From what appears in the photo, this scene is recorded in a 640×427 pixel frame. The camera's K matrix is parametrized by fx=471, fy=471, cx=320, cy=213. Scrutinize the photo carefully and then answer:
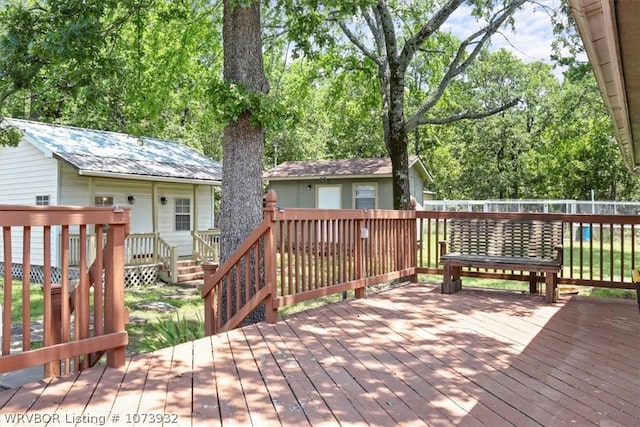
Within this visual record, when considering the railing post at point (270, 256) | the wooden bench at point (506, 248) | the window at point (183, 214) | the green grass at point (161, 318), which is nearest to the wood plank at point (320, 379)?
the railing post at point (270, 256)

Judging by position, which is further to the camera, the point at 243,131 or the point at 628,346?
the point at 243,131

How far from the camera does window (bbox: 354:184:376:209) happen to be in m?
15.9

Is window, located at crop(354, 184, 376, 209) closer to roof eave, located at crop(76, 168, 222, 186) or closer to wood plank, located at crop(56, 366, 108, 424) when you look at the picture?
roof eave, located at crop(76, 168, 222, 186)

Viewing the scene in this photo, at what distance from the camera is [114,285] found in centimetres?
306

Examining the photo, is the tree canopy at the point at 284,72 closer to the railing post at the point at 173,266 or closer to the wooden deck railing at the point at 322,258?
the wooden deck railing at the point at 322,258

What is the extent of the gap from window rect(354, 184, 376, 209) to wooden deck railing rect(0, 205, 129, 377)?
42.9ft

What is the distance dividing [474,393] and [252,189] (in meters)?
3.42

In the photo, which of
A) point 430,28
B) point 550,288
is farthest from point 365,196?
point 550,288

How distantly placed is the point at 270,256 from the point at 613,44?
304 cm

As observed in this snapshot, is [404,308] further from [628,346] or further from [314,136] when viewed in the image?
[314,136]

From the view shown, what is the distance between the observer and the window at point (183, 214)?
13641 mm

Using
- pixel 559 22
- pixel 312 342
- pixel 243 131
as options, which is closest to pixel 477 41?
pixel 559 22

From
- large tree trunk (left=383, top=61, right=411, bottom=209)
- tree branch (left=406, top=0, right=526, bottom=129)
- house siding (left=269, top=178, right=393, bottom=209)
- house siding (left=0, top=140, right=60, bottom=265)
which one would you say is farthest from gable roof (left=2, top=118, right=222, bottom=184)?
tree branch (left=406, top=0, right=526, bottom=129)

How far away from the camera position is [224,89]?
5.05 m
